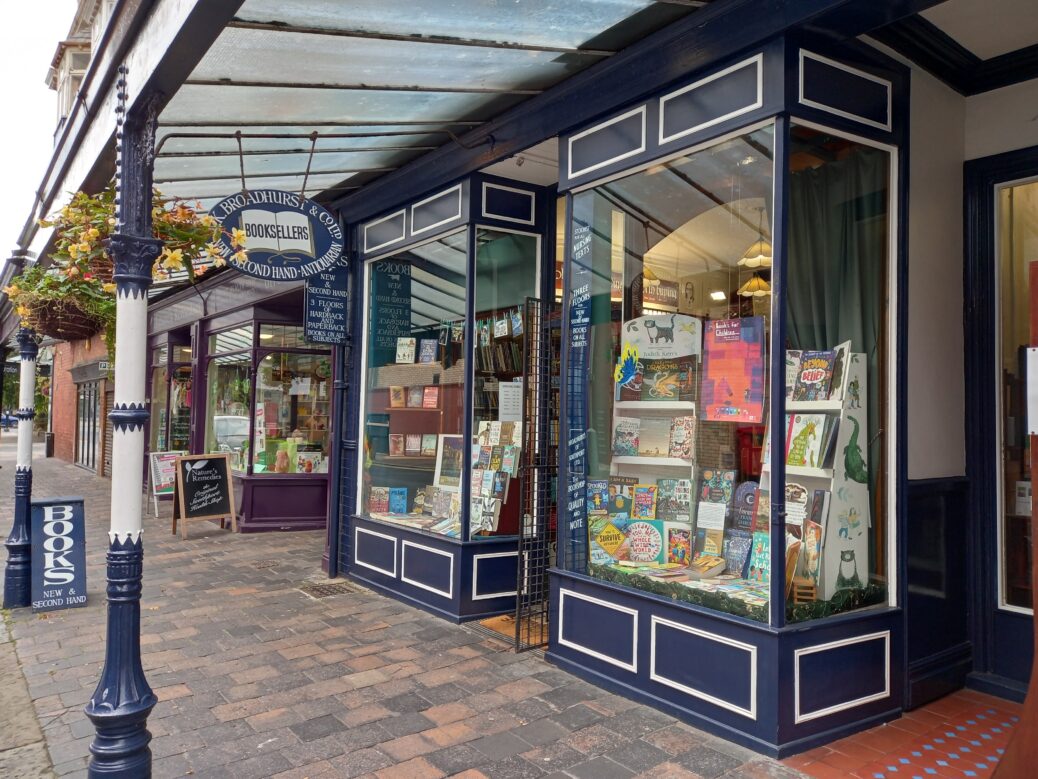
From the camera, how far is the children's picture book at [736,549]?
3990mm

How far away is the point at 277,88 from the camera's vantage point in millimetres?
4500

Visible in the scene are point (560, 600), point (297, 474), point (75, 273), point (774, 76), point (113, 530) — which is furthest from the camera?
point (297, 474)

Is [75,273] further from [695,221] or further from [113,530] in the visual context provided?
[695,221]

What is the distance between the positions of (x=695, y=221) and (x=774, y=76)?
1.04m

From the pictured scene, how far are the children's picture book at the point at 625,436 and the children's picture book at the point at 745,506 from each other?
756 millimetres

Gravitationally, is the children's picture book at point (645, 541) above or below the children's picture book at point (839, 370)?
below

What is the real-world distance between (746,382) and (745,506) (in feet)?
2.29

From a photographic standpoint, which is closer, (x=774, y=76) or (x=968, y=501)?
(x=774, y=76)

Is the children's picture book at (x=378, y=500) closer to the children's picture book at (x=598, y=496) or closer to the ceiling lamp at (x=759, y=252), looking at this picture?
the children's picture book at (x=598, y=496)

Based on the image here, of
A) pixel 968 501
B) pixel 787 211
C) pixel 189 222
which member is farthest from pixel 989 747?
pixel 189 222

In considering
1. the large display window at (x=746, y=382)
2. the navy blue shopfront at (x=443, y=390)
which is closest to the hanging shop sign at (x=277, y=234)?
the navy blue shopfront at (x=443, y=390)

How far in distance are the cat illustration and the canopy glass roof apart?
1.58 metres

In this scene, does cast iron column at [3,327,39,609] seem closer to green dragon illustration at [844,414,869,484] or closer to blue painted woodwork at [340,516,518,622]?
blue painted woodwork at [340,516,518,622]

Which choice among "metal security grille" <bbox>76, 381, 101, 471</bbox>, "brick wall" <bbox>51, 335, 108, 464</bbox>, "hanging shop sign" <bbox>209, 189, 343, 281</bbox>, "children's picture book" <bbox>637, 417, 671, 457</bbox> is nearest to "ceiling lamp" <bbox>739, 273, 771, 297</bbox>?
"children's picture book" <bbox>637, 417, 671, 457</bbox>
